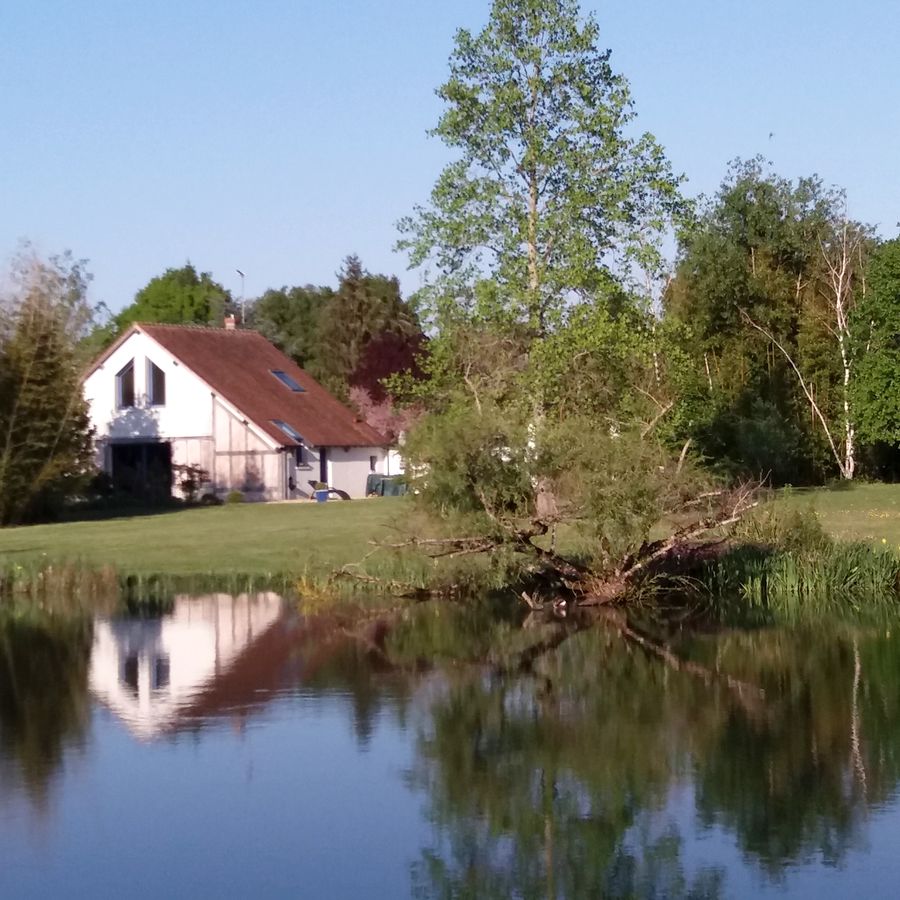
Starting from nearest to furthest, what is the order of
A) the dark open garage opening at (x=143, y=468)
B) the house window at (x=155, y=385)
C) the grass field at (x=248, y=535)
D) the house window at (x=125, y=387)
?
the grass field at (x=248, y=535) < the dark open garage opening at (x=143, y=468) < the house window at (x=155, y=385) < the house window at (x=125, y=387)

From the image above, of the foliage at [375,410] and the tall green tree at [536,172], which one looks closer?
the tall green tree at [536,172]

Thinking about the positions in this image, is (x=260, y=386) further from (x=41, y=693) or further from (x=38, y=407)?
(x=41, y=693)

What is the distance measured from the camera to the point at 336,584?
2650 cm

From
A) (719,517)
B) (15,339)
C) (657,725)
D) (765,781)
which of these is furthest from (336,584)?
(15,339)

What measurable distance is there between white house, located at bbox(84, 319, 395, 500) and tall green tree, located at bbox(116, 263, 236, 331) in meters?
38.9

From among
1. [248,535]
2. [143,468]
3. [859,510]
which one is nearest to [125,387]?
[143,468]

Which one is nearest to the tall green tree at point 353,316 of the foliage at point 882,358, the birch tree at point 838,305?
the birch tree at point 838,305

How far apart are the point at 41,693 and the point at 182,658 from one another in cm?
275

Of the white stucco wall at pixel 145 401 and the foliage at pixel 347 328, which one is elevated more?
the foliage at pixel 347 328

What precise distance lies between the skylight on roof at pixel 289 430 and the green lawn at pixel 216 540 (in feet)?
17.9

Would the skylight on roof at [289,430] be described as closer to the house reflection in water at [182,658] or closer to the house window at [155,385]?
the house window at [155,385]

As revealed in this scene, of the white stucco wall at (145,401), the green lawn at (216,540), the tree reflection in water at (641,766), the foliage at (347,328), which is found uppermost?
the foliage at (347,328)

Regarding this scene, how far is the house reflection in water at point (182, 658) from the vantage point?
17.7m

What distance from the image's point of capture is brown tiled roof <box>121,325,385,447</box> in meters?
53.2
